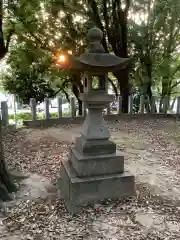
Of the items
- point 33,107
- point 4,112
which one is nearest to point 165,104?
point 33,107

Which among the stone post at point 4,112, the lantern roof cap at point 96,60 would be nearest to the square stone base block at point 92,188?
the lantern roof cap at point 96,60

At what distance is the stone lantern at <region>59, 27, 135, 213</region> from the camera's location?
341cm

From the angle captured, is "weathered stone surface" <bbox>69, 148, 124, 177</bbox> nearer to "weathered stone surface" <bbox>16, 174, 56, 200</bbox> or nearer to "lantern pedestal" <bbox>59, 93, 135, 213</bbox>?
"lantern pedestal" <bbox>59, 93, 135, 213</bbox>

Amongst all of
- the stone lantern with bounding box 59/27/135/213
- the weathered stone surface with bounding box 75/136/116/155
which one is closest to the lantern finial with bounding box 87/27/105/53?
the stone lantern with bounding box 59/27/135/213

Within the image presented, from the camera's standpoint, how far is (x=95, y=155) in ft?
11.8

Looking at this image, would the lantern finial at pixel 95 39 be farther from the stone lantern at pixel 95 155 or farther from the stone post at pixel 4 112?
the stone post at pixel 4 112

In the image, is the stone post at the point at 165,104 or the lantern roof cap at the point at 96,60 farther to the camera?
the stone post at the point at 165,104

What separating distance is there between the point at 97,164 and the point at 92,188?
37cm

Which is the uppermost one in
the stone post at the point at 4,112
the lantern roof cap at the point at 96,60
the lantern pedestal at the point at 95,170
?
the lantern roof cap at the point at 96,60

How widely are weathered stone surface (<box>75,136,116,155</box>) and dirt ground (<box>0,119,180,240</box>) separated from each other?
773mm

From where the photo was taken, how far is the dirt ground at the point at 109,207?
289 cm

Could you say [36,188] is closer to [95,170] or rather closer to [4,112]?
[95,170]

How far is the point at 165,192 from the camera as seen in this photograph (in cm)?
389

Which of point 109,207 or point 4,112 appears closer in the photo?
point 109,207
